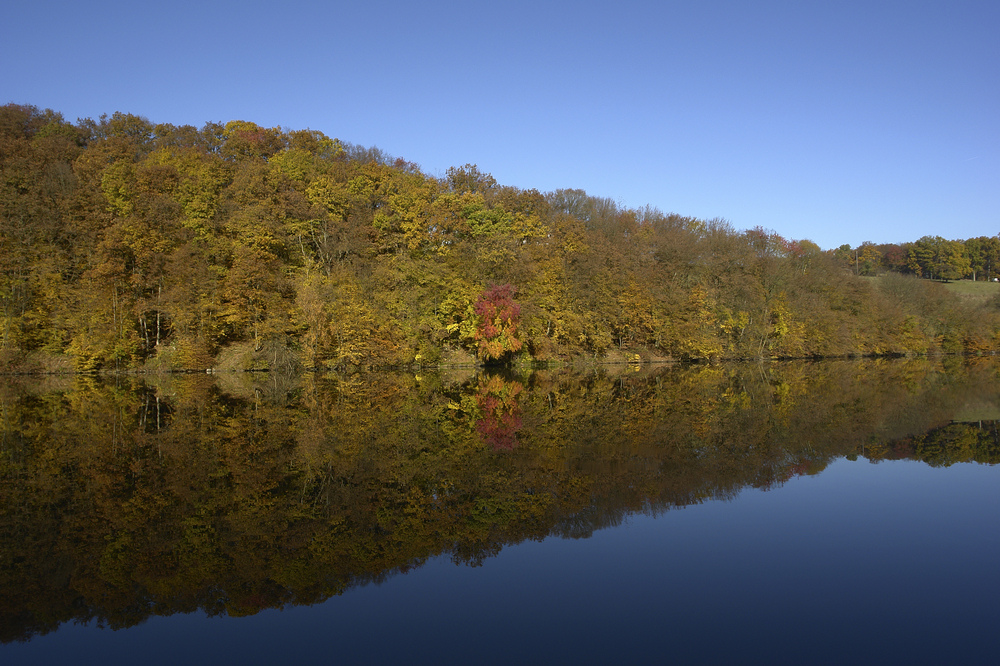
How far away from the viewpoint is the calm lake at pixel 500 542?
5.45 metres

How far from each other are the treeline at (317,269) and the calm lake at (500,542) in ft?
75.4

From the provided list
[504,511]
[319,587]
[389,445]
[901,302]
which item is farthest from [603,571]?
[901,302]

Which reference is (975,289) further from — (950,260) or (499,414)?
(499,414)

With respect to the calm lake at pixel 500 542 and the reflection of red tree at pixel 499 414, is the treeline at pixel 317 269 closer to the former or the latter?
the reflection of red tree at pixel 499 414

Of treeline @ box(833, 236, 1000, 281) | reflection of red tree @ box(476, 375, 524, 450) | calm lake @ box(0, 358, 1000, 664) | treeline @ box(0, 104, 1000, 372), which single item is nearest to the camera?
calm lake @ box(0, 358, 1000, 664)

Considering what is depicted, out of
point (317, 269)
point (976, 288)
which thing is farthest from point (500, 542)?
point (976, 288)

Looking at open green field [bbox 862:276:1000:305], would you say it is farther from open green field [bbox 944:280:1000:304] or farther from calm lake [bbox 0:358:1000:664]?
calm lake [bbox 0:358:1000:664]

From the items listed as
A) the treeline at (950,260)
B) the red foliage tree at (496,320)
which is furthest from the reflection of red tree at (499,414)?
the treeline at (950,260)

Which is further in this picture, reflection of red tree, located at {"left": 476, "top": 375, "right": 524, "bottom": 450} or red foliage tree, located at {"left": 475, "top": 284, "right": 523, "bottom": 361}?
red foliage tree, located at {"left": 475, "top": 284, "right": 523, "bottom": 361}

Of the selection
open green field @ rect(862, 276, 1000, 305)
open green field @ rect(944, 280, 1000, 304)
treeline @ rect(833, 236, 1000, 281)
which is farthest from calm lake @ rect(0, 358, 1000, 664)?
treeline @ rect(833, 236, 1000, 281)

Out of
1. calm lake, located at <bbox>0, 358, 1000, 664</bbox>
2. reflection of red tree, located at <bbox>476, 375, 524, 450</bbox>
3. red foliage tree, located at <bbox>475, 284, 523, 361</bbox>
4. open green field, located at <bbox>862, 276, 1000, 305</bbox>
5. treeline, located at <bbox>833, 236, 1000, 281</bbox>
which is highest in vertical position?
treeline, located at <bbox>833, 236, 1000, 281</bbox>

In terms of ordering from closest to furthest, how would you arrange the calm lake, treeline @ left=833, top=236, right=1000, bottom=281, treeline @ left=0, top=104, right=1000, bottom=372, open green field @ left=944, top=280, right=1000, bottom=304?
the calm lake → treeline @ left=0, top=104, right=1000, bottom=372 → open green field @ left=944, top=280, right=1000, bottom=304 → treeline @ left=833, top=236, right=1000, bottom=281

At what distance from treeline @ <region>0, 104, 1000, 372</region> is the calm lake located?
23.0 metres

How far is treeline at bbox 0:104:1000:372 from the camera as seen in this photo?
38.1m
